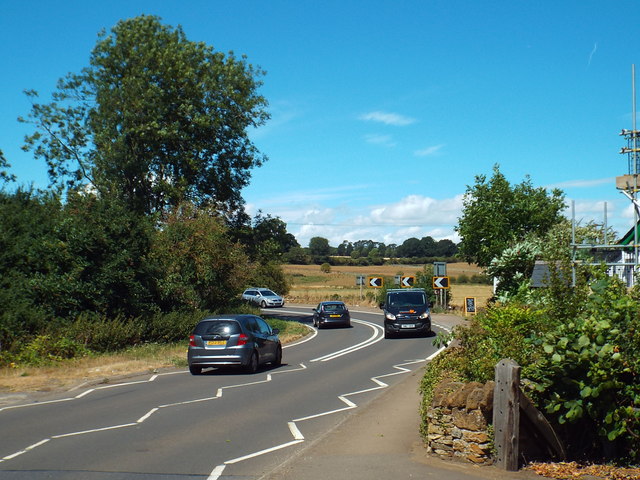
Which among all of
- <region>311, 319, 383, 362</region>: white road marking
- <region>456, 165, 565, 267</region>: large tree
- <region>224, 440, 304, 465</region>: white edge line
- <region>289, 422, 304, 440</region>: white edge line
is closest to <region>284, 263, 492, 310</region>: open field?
<region>311, 319, 383, 362</region>: white road marking

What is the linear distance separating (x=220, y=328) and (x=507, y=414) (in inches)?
483

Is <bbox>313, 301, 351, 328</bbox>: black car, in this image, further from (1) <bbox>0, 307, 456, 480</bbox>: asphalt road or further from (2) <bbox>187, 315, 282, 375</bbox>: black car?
(2) <bbox>187, 315, 282, 375</bbox>: black car

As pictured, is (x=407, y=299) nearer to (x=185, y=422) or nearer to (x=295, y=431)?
(x=185, y=422)

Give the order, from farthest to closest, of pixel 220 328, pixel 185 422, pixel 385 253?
pixel 385 253 → pixel 220 328 → pixel 185 422

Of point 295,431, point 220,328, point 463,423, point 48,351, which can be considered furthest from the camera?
Answer: point 48,351

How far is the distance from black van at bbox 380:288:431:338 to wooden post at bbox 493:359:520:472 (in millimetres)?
23345

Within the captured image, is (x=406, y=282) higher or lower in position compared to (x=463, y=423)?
higher

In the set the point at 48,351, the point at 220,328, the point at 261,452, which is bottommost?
the point at 261,452

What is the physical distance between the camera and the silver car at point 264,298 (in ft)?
190

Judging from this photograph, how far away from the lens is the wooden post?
22.3ft

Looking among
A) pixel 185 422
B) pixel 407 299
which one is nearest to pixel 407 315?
pixel 407 299

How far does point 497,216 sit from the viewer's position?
2438cm

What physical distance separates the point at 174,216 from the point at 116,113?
849cm

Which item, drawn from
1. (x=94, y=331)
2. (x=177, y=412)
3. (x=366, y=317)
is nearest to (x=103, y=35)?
(x=94, y=331)
